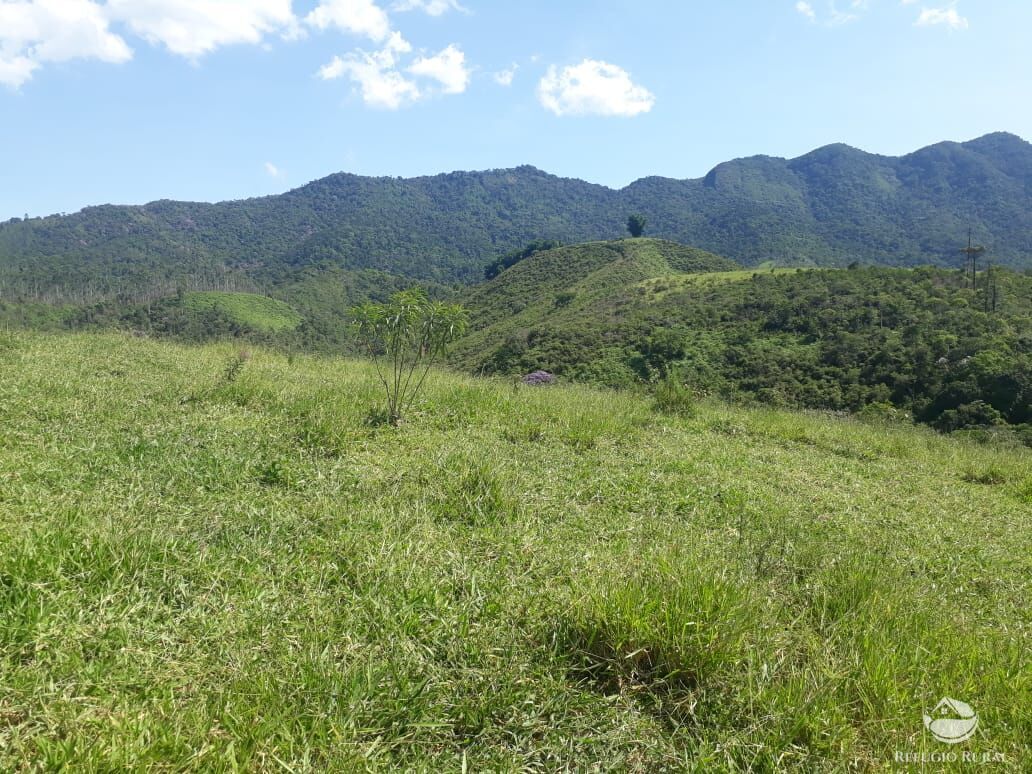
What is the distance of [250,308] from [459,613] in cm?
9131

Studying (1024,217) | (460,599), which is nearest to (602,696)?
(460,599)

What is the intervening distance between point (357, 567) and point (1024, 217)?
178227 millimetres

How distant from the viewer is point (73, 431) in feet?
16.2

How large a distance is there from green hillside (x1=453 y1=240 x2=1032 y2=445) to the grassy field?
333 inches

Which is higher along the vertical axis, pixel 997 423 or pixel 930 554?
pixel 930 554

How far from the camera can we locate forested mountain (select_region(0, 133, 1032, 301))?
11319 centimetres

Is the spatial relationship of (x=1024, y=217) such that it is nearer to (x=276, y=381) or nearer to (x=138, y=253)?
(x=276, y=381)

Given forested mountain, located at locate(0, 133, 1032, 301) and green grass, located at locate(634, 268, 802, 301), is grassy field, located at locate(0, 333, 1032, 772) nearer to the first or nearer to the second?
green grass, located at locate(634, 268, 802, 301)

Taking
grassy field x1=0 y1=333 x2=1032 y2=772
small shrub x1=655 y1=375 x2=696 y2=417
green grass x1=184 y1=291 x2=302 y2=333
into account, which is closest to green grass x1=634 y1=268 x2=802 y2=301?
small shrub x1=655 y1=375 x2=696 y2=417

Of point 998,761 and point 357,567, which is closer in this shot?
point 998,761

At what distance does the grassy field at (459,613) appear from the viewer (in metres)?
1.93
